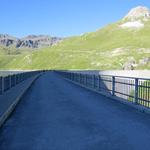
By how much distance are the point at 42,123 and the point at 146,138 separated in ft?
14.4

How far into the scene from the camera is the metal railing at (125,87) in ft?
67.0

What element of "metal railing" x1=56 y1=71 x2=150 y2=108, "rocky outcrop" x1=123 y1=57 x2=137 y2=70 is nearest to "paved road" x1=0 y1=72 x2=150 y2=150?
"metal railing" x1=56 y1=71 x2=150 y2=108

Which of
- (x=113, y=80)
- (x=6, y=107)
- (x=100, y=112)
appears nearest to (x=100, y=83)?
(x=113, y=80)

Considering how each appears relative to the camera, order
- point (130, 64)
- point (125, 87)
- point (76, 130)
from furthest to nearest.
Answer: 1. point (130, 64)
2. point (125, 87)
3. point (76, 130)

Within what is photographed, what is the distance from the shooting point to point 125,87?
24516 millimetres

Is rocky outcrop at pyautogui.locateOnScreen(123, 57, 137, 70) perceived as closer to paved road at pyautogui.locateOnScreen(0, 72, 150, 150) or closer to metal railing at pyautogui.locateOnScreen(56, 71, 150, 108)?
metal railing at pyautogui.locateOnScreen(56, 71, 150, 108)

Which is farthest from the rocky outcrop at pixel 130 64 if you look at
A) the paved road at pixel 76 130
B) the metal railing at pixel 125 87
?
the paved road at pixel 76 130

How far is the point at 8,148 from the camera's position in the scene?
10.6 metres

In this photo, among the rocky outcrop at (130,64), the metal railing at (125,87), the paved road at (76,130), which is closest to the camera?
the paved road at (76,130)

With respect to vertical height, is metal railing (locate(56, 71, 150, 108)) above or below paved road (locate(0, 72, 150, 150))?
above

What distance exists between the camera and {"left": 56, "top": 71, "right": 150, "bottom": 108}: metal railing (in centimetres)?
2042

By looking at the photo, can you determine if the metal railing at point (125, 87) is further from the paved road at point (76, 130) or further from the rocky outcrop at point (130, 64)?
the rocky outcrop at point (130, 64)

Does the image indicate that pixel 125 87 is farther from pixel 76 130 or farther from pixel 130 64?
pixel 130 64

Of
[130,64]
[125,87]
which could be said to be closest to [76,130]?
[125,87]
